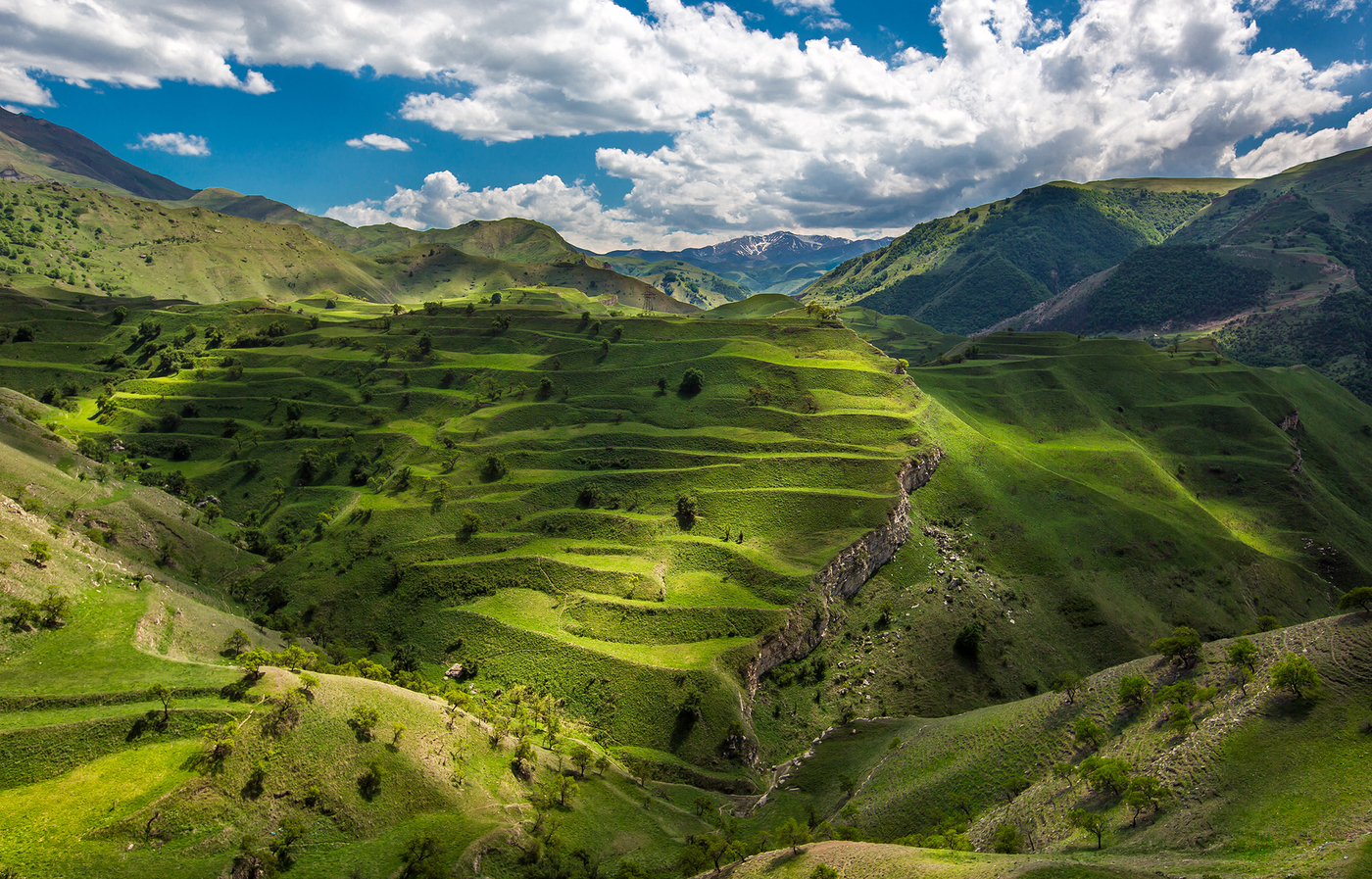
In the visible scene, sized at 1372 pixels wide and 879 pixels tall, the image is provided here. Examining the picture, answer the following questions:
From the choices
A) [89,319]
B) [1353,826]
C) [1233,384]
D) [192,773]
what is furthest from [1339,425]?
[89,319]

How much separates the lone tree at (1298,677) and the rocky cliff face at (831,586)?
4501 cm

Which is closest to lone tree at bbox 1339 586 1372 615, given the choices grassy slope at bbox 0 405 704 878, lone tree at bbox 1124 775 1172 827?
lone tree at bbox 1124 775 1172 827

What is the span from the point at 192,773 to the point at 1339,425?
245 m

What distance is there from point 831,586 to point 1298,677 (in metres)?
47.8

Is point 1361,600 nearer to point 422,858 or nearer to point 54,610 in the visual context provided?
point 422,858

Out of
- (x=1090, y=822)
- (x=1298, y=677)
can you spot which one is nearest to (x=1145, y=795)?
(x=1090, y=822)

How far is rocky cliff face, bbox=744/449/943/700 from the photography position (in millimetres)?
76312

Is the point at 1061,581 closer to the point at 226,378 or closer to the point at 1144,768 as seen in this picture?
the point at 1144,768

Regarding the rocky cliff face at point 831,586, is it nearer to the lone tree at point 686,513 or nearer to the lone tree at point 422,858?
the lone tree at point 686,513

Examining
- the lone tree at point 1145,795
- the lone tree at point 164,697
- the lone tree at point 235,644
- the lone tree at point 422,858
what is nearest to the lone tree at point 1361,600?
the lone tree at point 1145,795

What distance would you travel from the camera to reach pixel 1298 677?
43844 millimetres

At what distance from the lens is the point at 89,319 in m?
170

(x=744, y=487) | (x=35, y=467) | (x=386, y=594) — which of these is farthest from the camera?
(x=744, y=487)

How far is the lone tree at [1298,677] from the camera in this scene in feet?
142
